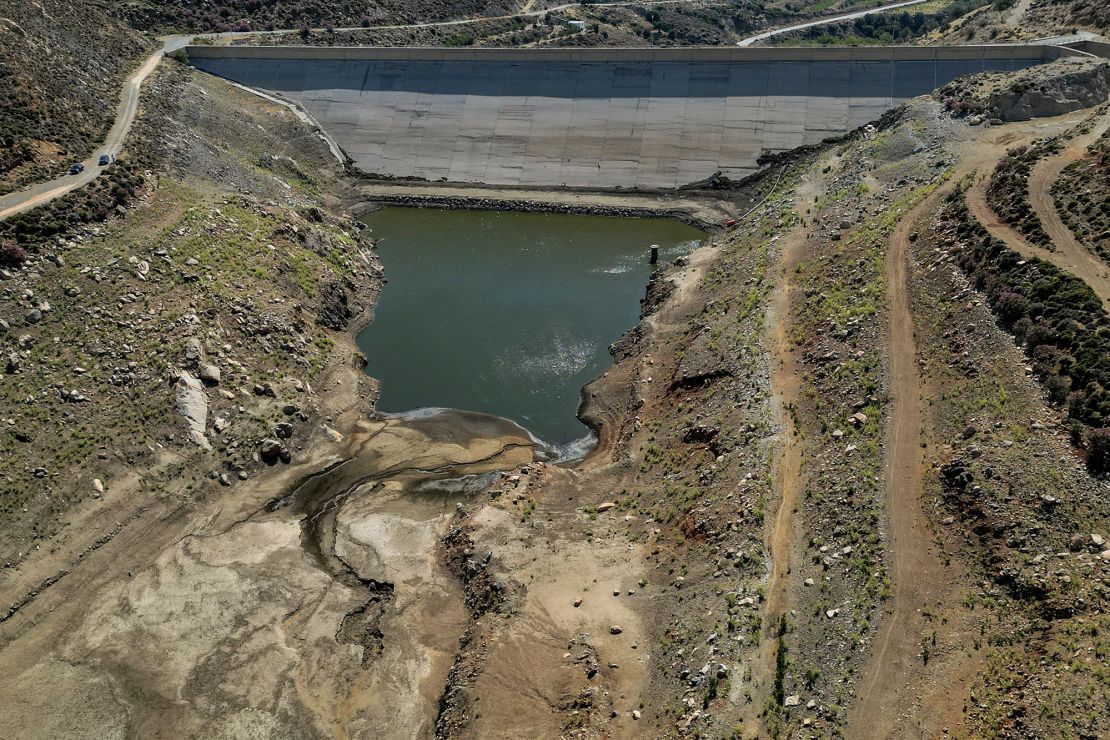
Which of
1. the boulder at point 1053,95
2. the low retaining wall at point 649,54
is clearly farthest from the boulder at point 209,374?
the boulder at point 1053,95

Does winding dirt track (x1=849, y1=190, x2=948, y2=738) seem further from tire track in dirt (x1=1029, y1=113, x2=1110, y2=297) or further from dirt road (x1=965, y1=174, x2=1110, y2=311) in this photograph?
tire track in dirt (x1=1029, y1=113, x2=1110, y2=297)

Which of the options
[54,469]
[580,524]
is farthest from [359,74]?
[580,524]

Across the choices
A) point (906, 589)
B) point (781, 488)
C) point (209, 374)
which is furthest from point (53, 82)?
point (906, 589)

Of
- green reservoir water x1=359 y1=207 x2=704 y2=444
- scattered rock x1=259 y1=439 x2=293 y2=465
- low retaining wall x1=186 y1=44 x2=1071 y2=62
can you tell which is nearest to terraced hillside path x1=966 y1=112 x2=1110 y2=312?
low retaining wall x1=186 y1=44 x2=1071 y2=62

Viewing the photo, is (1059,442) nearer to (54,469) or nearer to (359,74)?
(54,469)

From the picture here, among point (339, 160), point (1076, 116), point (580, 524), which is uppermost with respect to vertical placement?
point (1076, 116)

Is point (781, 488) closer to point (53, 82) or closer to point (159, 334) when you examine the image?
point (159, 334)
